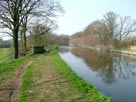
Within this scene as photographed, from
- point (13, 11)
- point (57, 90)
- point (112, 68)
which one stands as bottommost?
point (112, 68)

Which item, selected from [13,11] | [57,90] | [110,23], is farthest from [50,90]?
[110,23]

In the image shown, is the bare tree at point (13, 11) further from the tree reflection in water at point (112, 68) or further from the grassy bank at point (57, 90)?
the grassy bank at point (57, 90)

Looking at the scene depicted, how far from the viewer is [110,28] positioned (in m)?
68.4

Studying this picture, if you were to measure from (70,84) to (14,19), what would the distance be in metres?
16.2

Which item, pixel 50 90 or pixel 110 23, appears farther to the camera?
pixel 110 23

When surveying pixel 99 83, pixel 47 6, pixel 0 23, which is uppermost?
pixel 47 6

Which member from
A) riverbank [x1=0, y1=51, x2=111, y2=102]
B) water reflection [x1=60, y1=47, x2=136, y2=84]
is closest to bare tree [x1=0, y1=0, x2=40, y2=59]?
water reflection [x1=60, y1=47, x2=136, y2=84]

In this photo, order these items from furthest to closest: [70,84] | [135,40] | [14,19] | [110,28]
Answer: [110,28]
[135,40]
[14,19]
[70,84]

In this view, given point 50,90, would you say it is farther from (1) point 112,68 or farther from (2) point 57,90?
(1) point 112,68

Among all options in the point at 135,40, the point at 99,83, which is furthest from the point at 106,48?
the point at 99,83

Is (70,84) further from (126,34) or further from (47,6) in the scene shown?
(126,34)

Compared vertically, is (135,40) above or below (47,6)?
below

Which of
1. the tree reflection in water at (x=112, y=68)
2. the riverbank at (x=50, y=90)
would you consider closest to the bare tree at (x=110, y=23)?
the tree reflection in water at (x=112, y=68)

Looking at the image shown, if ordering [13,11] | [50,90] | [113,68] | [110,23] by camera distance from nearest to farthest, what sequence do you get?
[50,90], [113,68], [13,11], [110,23]
